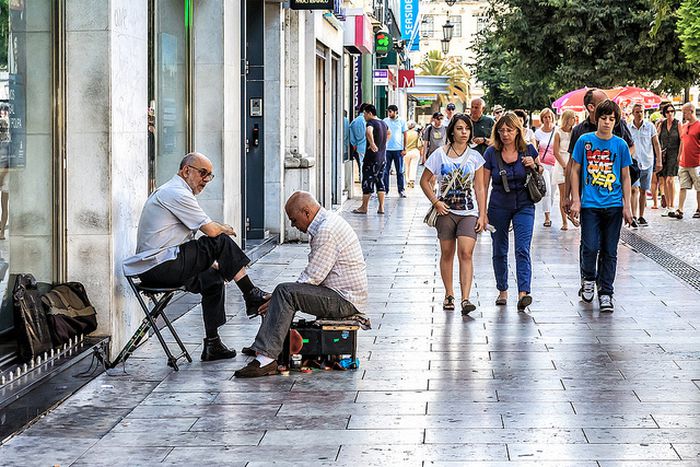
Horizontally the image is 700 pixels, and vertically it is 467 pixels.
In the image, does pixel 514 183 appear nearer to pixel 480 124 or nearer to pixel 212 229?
pixel 212 229

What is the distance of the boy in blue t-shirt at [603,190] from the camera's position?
10.9m

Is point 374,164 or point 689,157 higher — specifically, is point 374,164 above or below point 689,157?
below

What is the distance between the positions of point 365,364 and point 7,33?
3.13 meters

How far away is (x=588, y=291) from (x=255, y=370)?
418cm

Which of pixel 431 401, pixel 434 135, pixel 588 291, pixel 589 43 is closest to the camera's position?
pixel 431 401

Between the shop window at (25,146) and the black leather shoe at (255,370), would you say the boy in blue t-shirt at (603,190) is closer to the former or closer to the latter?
the black leather shoe at (255,370)

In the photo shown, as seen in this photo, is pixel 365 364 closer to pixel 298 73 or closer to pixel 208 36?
pixel 208 36

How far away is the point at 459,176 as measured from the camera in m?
10.8

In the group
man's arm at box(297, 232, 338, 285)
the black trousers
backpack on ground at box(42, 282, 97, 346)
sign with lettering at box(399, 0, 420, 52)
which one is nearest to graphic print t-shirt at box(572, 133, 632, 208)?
man's arm at box(297, 232, 338, 285)

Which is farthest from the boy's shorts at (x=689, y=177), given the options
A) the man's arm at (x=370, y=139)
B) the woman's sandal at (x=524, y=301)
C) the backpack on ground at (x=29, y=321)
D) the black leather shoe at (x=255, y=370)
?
the backpack on ground at (x=29, y=321)

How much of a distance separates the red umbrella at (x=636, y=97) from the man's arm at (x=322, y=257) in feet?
74.3

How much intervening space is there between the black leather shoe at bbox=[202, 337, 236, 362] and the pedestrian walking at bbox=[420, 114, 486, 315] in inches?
105

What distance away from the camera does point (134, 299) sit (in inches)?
357

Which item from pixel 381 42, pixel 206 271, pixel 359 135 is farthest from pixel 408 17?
pixel 206 271
